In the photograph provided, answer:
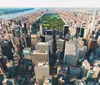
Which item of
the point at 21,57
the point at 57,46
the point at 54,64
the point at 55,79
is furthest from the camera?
the point at 57,46

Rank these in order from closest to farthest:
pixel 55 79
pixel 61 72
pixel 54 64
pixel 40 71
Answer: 1. pixel 40 71
2. pixel 55 79
3. pixel 61 72
4. pixel 54 64

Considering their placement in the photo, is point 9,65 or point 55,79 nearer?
point 55,79

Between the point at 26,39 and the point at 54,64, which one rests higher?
the point at 26,39

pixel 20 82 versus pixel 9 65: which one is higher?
pixel 9 65

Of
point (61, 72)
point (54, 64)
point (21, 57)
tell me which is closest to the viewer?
point (61, 72)

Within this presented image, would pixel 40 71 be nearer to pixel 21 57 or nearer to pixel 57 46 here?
pixel 21 57

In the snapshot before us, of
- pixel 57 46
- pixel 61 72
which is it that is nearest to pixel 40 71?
pixel 61 72

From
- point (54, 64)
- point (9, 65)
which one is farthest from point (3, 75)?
point (54, 64)

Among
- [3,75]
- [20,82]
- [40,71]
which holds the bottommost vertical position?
[20,82]

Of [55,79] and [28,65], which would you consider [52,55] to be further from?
[55,79]
